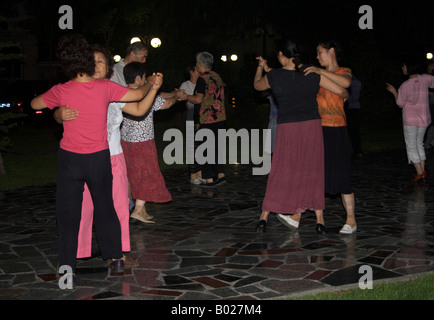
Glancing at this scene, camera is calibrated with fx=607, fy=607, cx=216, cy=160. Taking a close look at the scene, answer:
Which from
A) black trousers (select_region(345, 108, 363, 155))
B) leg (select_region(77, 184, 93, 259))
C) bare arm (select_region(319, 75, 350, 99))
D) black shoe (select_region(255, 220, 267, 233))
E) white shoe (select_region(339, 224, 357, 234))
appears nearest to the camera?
leg (select_region(77, 184, 93, 259))

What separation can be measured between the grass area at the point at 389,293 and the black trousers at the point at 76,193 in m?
1.94

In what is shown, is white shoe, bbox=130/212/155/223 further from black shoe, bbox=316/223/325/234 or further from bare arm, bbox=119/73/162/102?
bare arm, bbox=119/73/162/102

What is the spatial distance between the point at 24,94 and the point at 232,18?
1278 inches

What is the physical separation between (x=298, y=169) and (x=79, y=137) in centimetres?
298

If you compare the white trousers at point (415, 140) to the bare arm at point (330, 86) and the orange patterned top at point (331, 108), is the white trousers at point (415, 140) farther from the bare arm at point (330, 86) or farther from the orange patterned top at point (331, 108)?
the bare arm at point (330, 86)

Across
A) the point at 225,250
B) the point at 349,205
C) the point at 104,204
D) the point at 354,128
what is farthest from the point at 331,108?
the point at 354,128

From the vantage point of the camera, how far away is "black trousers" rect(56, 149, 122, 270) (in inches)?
211

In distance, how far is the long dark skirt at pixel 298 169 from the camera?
722cm

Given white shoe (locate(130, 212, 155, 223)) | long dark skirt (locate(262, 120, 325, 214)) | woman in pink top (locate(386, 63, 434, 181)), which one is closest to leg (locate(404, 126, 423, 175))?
woman in pink top (locate(386, 63, 434, 181))

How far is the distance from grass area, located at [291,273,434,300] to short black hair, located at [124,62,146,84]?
11.3ft

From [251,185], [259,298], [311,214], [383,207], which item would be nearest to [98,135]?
[259,298]

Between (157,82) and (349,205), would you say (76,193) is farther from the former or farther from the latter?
(349,205)

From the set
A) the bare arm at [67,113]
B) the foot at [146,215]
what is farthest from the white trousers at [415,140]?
the bare arm at [67,113]

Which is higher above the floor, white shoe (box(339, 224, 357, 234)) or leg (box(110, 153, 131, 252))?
leg (box(110, 153, 131, 252))
